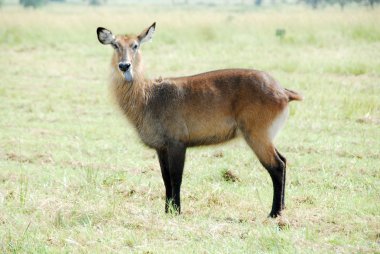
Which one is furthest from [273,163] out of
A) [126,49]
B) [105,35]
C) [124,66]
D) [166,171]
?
[105,35]

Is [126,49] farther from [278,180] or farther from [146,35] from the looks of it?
[278,180]

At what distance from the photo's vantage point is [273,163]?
19.0ft

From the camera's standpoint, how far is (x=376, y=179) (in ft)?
22.5

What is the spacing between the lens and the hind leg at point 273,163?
18.9 ft

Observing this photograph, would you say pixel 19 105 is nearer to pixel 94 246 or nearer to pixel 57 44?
pixel 94 246

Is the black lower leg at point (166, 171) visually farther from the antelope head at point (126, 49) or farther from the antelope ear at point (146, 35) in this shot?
the antelope ear at point (146, 35)

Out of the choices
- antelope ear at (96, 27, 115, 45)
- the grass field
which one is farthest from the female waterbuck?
the grass field

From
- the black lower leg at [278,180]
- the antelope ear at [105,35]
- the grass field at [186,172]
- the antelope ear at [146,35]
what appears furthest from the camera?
the antelope ear at [146,35]

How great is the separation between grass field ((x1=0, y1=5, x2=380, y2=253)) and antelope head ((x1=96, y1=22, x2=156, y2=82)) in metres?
0.54

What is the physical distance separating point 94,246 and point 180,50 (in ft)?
46.5

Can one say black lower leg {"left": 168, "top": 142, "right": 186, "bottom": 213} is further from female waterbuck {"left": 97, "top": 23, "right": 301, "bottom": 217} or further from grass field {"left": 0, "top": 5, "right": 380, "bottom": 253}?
grass field {"left": 0, "top": 5, "right": 380, "bottom": 253}

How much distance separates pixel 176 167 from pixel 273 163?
0.84 m

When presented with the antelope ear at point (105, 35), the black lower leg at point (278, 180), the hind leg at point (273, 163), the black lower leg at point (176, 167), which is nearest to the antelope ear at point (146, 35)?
the antelope ear at point (105, 35)

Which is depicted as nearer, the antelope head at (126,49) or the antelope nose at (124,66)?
the antelope nose at (124,66)
